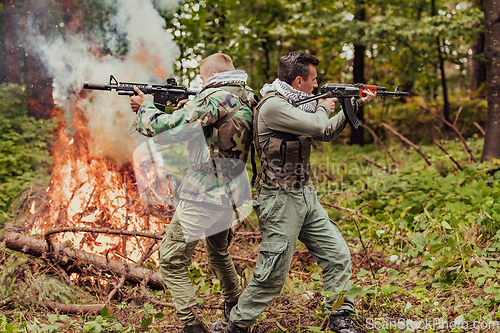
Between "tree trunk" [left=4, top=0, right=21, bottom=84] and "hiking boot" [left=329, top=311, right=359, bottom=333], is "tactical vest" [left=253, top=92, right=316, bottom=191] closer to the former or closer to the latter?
"hiking boot" [left=329, top=311, right=359, bottom=333]

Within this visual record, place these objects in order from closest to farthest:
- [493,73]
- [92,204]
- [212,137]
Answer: [212,137] → [92,204] → [493,73]

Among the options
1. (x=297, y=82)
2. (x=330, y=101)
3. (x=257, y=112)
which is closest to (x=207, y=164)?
(x=257, y=112)

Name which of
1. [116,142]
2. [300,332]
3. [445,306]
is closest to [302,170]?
[300,332]

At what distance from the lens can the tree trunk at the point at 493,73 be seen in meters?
5.41

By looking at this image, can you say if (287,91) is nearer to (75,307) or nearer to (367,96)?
(367,96)

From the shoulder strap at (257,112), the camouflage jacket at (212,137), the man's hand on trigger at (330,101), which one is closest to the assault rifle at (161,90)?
the camouflage jacket at (212,137)

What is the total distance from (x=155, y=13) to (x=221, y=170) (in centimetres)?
434

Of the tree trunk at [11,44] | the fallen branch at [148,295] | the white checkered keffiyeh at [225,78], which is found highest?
the tree trunk at [11,44]

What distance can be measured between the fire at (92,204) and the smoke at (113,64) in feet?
0.64

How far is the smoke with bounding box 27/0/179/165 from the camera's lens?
203 inches

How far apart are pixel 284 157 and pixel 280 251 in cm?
66

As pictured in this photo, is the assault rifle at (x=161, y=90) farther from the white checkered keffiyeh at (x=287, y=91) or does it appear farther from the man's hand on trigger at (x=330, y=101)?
the man's hand on trigger at (x=330, y=101)

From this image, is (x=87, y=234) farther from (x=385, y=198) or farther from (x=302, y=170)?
(x=385, y=198)

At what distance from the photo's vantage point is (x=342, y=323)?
2.74 meters
